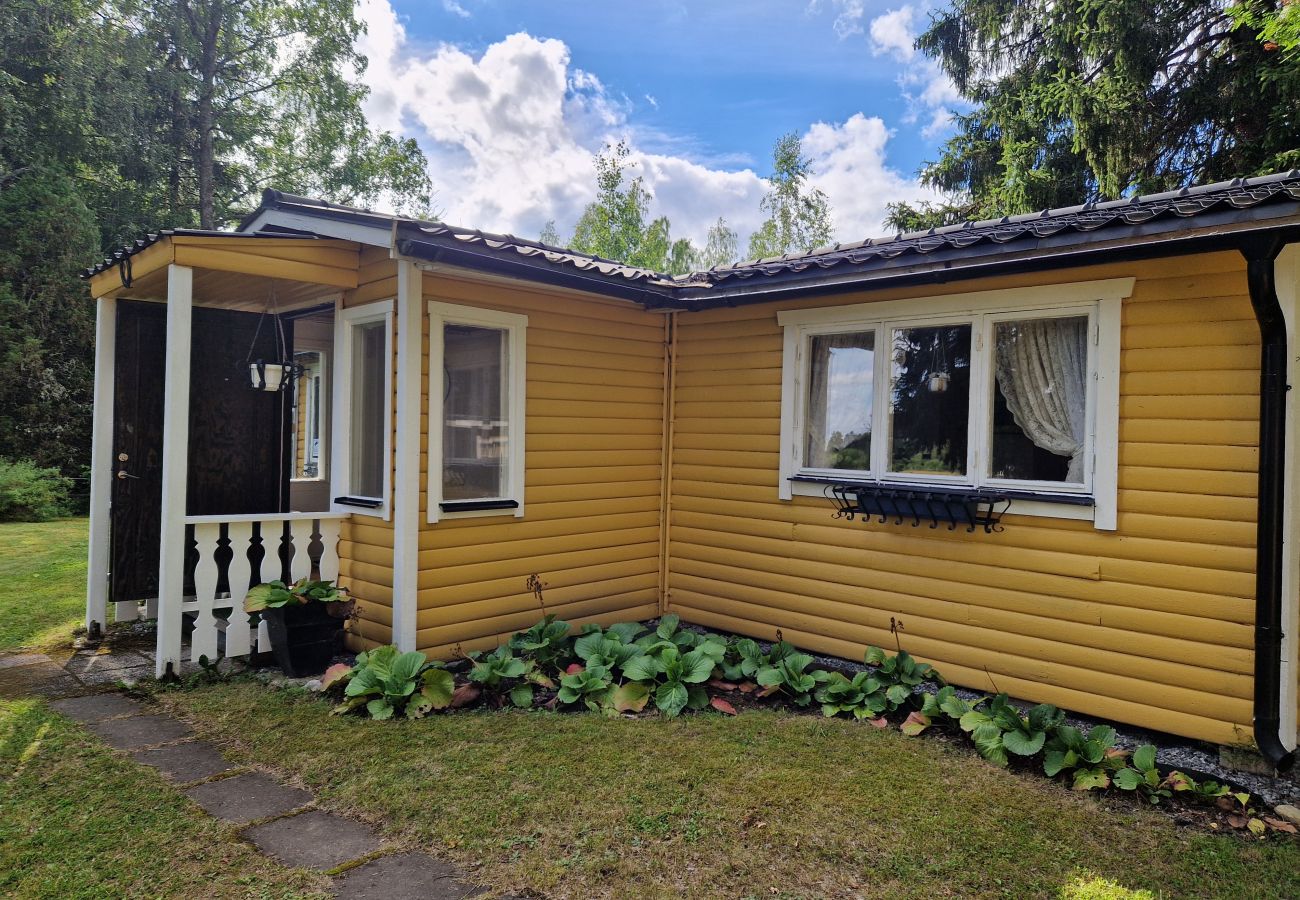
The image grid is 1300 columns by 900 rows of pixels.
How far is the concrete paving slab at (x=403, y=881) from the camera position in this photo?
2.26 meters

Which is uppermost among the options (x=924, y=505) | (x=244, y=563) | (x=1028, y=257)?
(x=1028, y=257)

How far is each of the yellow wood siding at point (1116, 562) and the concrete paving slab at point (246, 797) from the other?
10.1ft

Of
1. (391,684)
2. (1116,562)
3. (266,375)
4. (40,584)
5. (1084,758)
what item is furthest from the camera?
(40,584)

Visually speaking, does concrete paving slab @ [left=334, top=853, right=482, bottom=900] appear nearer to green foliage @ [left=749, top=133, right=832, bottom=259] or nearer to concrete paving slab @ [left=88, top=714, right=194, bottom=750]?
concrete paving slab @ [left=88, top=714, right=194, bottom=750]

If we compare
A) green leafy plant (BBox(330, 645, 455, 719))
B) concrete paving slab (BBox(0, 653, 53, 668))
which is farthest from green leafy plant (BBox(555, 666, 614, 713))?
concrete paving slab (BBox(0, 653, 53, 668))

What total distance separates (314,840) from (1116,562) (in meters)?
3.70

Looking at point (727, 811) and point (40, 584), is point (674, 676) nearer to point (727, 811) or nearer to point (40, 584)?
point (727, 811)

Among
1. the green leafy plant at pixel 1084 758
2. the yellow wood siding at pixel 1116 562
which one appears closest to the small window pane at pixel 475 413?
the yellow wood siding at pixel 1116 562

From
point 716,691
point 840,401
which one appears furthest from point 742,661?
point 840,401

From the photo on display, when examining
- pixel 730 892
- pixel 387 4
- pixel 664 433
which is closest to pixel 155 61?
pixel 387 4

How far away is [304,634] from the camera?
419 centimetres

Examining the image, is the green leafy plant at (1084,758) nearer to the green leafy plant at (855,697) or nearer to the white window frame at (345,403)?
the green leafy plant at (855,697)

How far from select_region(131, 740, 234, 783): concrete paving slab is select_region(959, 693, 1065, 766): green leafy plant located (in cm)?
328

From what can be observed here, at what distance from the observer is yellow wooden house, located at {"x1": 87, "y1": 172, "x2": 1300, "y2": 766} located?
3.36 meters
